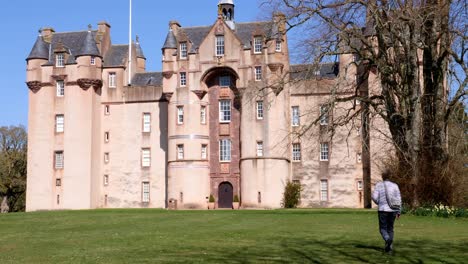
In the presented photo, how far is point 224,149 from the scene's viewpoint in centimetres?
5900

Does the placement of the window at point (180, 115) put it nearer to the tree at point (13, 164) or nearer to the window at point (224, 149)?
the window at point (224, 149)

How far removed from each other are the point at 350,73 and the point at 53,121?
26.4 m

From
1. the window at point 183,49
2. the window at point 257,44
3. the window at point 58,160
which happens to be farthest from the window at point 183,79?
the window at point 58,160

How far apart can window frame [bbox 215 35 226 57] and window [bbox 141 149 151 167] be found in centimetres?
1125

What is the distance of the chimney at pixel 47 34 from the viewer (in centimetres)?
6488

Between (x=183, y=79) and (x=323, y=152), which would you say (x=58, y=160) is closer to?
(x=183, y=79)

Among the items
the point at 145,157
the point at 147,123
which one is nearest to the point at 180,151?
the point at 145,157

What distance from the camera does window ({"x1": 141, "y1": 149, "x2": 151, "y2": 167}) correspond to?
6203cm

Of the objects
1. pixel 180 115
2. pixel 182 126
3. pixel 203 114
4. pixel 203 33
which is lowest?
pixel 182 126

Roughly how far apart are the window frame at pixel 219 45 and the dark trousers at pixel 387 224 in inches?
1660

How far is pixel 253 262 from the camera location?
14211mm

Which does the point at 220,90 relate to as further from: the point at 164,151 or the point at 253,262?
the point at 253,262

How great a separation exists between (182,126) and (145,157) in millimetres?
6302

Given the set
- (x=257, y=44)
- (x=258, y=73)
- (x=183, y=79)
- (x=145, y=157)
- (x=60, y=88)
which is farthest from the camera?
(x=145, y=157)
